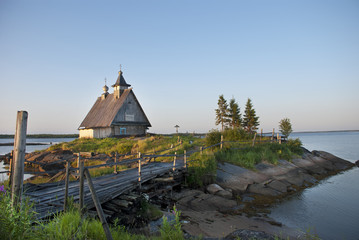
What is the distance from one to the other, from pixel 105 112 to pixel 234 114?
31.5 metres

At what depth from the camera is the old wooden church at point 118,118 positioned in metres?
34.3

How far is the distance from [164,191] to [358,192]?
42.4 feet

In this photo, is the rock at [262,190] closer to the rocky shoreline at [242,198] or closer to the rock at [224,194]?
the rocky shoreline at [242,198]

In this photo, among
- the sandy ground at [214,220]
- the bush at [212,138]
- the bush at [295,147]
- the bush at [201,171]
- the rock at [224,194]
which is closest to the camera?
the sandy ground at [214,220]

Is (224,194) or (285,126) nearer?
(224,194)

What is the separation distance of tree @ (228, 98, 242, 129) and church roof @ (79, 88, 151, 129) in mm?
25769

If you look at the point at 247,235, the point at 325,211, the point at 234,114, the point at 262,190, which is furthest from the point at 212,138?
the point at 234,114

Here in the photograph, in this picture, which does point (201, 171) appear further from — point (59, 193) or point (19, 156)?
point (19, 156)

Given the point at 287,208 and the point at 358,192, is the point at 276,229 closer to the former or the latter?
the point at 287,208

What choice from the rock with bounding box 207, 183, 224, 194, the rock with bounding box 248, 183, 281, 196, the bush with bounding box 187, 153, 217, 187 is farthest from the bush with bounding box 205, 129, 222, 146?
the rock with bounding box 207, 183, 224, 194

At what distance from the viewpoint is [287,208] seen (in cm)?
1116

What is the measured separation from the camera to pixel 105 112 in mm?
37344

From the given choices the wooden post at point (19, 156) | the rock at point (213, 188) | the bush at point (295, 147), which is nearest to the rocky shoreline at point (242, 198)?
the rock at point (213, 188)

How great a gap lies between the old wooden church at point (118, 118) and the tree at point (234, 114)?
2557 cm
